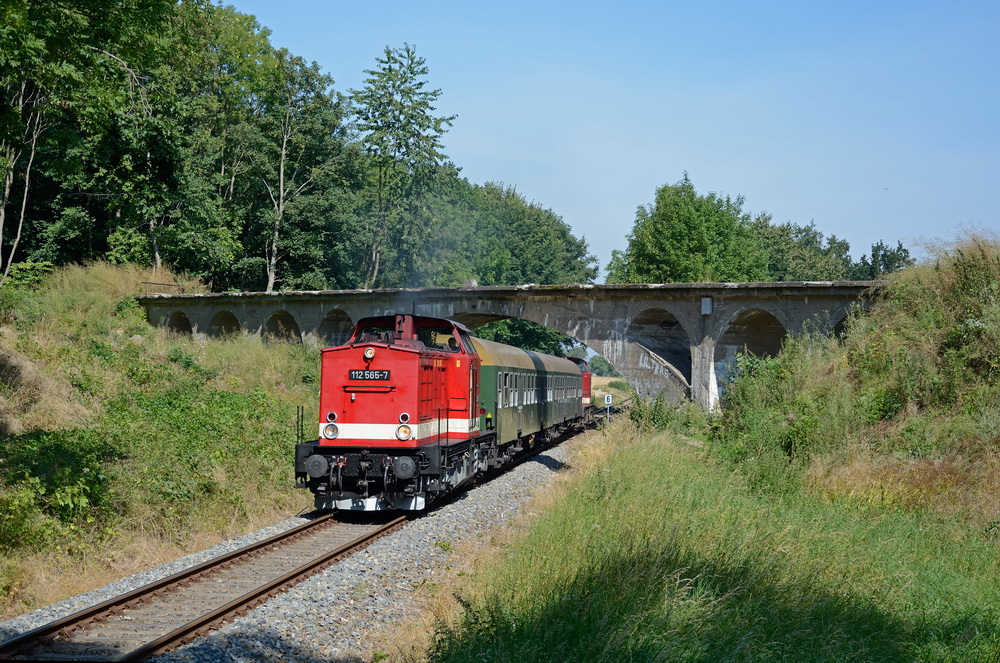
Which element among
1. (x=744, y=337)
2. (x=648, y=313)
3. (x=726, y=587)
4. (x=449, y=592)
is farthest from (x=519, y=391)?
(x=744, y=337)

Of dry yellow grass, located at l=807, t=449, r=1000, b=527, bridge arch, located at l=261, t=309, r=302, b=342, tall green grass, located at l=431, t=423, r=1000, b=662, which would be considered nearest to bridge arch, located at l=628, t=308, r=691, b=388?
dry yellow grass, located at l=807, t=449, r=1000, b=527

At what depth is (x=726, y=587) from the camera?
8125mm

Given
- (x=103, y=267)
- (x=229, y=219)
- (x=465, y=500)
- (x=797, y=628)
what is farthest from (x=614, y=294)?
(x=229, y=219)

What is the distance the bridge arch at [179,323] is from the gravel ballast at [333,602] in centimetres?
3308

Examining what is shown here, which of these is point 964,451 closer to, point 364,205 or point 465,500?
point 465,500

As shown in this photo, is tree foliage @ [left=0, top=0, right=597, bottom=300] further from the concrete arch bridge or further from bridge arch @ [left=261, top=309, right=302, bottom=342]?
the concrete arch bridge

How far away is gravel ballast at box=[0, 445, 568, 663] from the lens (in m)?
7.30

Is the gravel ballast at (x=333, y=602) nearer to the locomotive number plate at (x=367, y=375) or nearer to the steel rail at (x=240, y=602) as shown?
the steel rail at (x=240, y=602)

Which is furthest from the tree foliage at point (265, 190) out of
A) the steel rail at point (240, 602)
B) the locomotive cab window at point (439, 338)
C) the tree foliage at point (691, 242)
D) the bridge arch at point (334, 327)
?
the steel rail at point (240, 602)

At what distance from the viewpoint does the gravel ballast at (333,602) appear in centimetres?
730

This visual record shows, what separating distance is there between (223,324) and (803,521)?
37.7 m

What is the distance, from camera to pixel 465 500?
601 inches

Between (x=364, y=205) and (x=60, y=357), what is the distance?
32515mm

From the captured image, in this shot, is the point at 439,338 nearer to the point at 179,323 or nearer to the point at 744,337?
the point at 744,337
